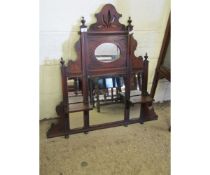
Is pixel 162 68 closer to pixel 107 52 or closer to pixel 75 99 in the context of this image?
pixel 107 52

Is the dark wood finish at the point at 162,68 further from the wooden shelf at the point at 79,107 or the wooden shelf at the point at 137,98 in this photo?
the wooden shelf at the point at 79,107

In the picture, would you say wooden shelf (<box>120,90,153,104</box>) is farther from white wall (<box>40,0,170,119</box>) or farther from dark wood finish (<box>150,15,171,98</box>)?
white wall (<box>40,0,170,119</box>)

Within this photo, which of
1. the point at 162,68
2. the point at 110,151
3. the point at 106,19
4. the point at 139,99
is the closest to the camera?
the point at 110,151

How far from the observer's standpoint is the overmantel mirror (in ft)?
5.81

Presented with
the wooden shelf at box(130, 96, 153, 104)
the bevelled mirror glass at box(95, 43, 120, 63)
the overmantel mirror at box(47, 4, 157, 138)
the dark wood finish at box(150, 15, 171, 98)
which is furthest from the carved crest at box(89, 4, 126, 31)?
the wooden shelf at box(130, 96, 153, 104)

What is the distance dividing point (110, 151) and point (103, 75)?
1.97 feet

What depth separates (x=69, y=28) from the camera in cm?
184

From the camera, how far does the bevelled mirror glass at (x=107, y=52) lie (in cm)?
181

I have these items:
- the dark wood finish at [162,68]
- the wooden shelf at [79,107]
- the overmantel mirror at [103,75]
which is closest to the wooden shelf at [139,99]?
the overmantel mirror at [103,75]

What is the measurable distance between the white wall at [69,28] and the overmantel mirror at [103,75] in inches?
5.3

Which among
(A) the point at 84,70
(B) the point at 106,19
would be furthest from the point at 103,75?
(B) the point at 106,19

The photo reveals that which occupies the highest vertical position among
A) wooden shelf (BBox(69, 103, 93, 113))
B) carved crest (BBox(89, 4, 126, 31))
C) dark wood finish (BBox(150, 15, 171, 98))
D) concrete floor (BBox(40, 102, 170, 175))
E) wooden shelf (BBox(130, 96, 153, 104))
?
carved crest (BBox(89, 4, 126, 31))

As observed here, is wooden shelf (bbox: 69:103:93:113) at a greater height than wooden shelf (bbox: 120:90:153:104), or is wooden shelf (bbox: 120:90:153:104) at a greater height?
wooden shelf (bbox: 120:90:153:104)
